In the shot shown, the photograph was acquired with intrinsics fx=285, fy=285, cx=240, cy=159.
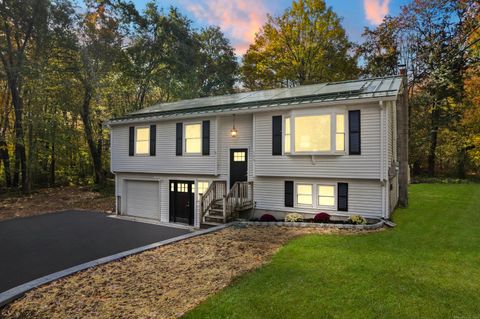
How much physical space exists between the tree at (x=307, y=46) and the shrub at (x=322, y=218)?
2017cm

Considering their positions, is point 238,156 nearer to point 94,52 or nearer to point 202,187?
point 202,187

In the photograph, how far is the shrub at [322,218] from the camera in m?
9.99

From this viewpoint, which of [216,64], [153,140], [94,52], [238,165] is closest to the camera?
[238,165]

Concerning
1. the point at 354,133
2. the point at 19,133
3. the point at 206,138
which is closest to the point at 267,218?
the point at 354,133

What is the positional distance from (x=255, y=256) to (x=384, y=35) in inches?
1041

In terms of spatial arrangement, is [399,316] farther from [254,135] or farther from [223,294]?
[254,135]

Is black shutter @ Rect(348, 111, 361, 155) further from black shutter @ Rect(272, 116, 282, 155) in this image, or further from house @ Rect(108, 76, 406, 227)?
black shutter @ Rect(272, 116, 282, 155)

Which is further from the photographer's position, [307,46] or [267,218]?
[307,46]

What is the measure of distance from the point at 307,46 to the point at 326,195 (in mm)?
21302

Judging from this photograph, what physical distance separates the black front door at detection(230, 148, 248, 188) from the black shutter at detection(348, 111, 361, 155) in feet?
14.0

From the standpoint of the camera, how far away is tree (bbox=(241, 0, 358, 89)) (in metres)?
27.2

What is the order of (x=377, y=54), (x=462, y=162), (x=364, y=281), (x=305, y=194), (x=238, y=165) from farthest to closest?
(x=377, y=54)
(x=462, y=162)
(x=238, y=165)
(x=305, y=194)
(x=364, y=281)

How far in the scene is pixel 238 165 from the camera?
12.3 meters

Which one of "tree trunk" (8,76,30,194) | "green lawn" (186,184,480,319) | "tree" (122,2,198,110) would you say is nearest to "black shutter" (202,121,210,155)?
"green lawn" (186,184,480,319)
